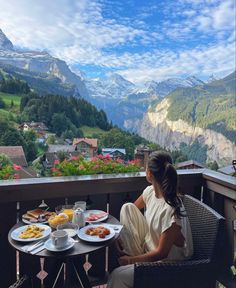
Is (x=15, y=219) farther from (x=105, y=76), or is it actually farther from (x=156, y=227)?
(x=105, y=76)

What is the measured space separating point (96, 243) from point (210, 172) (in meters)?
1.53

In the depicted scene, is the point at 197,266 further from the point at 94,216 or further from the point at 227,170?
the point at 227,170

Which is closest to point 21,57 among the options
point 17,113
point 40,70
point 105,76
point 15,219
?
point 40,70

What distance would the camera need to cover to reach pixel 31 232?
1.63 m

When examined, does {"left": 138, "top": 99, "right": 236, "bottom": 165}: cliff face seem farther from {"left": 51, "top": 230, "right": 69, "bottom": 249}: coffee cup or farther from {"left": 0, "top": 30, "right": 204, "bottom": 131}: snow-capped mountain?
{"left": 51, "top": 230, "right": 69, "bottom": 249}: coffee cup

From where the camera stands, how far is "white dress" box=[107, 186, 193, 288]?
1.58 m

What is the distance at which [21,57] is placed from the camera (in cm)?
897

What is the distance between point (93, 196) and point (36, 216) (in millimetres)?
565

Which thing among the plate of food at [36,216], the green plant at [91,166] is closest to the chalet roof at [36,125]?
the green plant at [91,166]

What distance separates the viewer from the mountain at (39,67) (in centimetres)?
787

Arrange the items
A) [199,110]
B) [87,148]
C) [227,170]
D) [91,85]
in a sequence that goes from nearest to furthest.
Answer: [227,170] < [87,148] < [91,85] < [199,110]

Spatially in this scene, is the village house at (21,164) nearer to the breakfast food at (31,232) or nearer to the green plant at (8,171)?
the green plant at (8,171)

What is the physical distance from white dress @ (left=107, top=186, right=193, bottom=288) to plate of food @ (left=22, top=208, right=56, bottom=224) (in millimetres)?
538

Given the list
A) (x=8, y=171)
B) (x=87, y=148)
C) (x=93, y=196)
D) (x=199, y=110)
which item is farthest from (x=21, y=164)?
(x=199, y=110)
